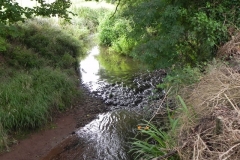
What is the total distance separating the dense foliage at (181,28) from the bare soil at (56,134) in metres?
2.58

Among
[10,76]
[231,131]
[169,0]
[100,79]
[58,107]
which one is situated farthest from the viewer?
[100,79]

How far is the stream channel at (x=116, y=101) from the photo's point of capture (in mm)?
6137

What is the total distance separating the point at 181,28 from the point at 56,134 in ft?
13.6

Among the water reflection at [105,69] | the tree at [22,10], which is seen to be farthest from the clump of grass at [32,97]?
the water reflection at [105,69]

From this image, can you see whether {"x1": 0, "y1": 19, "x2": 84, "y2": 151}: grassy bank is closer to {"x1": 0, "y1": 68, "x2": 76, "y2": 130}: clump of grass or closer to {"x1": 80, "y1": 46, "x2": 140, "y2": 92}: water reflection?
{"x1": 0, "y1": 68, "x2": 76, "y2": 130}: clump of grass

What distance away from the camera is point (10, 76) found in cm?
832

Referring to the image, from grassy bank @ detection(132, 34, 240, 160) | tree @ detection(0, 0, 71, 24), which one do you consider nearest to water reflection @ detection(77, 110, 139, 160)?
grassy bank @ detection(132, 34, 240, 160)

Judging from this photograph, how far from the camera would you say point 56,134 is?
6809 mm

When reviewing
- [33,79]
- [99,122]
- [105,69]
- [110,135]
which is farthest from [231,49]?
[105,69]

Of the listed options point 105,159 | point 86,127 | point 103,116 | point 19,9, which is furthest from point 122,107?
point 19,9

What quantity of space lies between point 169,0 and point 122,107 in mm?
3650

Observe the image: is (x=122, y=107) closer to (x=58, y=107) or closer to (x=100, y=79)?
(x=58, y=107)

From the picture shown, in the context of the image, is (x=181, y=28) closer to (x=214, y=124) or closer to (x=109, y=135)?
(x=109, y=135)

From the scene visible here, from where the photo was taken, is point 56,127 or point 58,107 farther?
point 58,107
